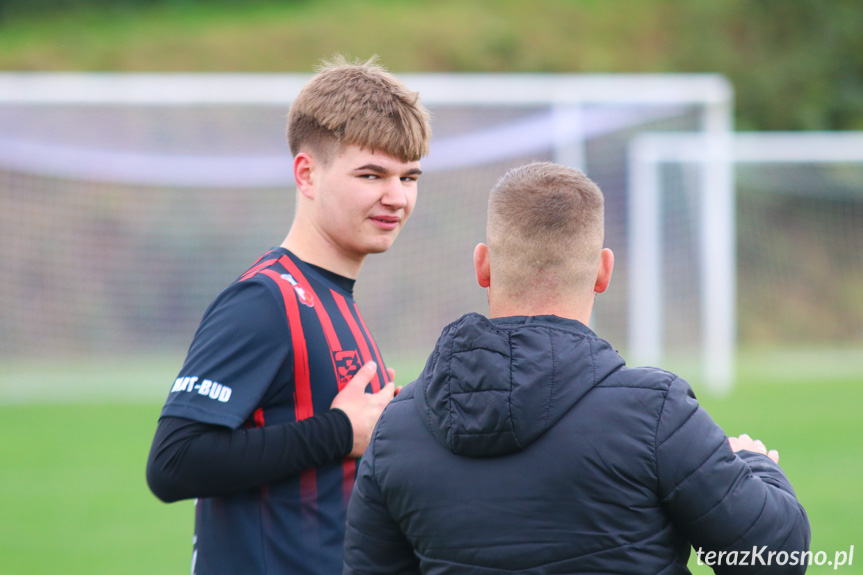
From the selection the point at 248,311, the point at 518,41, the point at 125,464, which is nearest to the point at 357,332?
the point at 248,311

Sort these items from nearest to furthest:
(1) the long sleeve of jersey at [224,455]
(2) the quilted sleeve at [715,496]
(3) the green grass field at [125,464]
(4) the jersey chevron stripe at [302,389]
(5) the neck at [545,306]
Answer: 1. (2) the quilted sleeve at [715,496]
2. (5) the neck at [545,306]
3. (1) the long sleeve of jersey at [224,455]
4. (4) the jersey chevron stripe at [302,389]
5. (3) the green grass field at [125,464]

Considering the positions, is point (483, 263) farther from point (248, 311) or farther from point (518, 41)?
point (518, 41)

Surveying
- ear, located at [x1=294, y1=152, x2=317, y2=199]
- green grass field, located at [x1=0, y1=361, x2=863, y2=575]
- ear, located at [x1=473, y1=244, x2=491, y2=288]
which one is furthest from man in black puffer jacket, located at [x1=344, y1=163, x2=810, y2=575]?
green grass field, located at [x1=0, y1=361, x2=863, y2=575]

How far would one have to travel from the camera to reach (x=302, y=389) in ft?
6.73

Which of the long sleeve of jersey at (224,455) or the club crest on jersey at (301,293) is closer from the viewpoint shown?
the long sleeve of jersey at (224,455)

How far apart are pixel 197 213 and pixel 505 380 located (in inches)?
493

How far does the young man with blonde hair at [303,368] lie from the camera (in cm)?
192

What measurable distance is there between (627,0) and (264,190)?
481 inches

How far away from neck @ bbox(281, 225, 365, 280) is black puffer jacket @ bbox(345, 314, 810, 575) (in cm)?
71

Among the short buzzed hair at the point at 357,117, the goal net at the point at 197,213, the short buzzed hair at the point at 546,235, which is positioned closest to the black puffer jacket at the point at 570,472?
the short buzzed hair at the point at 546,235

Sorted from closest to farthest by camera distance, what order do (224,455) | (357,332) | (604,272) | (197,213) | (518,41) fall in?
(604,272)
(224,455)
(357,332)
(197,213)
(518,41)

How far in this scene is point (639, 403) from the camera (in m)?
1.54
